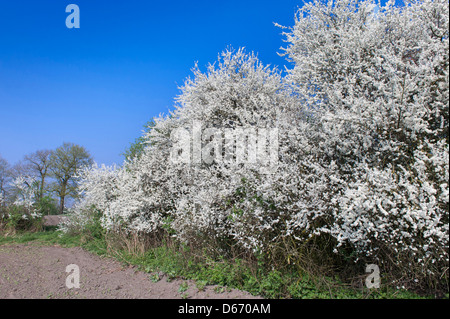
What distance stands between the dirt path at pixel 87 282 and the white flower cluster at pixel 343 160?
1.19 m

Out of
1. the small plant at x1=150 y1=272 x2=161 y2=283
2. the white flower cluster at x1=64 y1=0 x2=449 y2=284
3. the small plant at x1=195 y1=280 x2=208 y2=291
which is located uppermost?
the white flower cluster at x1=64 y1=0 x2=449 y2=284

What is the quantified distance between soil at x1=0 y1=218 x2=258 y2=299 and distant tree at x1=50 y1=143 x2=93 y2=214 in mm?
19291

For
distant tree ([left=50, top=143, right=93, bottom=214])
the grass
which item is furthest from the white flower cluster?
distant tree ([left=50, top=143, right=93, bottom=214])

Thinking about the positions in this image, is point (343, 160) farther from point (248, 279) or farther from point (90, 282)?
point (90, 282)

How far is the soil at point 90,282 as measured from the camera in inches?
196

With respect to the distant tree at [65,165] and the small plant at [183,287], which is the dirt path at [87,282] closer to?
the small plant at [183,287]

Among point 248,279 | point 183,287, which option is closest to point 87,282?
point 183,287

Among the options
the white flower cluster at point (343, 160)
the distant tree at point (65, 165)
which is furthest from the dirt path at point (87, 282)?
the distant tree at point (65, 165)

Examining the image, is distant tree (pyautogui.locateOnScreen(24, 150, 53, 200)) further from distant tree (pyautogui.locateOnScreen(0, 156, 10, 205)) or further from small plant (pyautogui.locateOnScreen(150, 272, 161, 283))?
small plant (pyautogui.locateOnScreen(150, 272, 161, 283))

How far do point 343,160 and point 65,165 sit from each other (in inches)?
1056

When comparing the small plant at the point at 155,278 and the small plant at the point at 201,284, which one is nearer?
the small plant at the point at 201,284

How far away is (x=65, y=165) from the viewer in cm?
2600

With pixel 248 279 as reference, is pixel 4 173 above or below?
above

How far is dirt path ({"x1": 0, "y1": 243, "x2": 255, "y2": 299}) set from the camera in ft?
16.5
